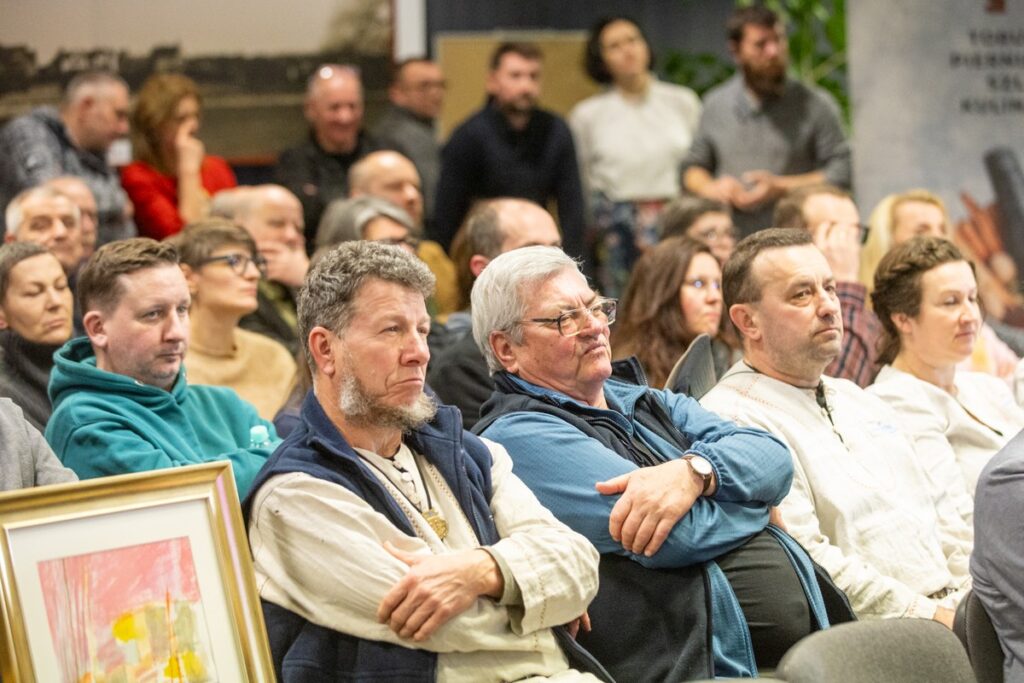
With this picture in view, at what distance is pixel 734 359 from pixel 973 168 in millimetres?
2295

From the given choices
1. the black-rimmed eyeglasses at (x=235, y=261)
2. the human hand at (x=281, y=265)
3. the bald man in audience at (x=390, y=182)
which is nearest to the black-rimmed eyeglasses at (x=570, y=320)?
the black-rimmed eyeglasses at (x=235, y=261)

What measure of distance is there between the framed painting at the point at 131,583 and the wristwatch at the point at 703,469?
95 cm

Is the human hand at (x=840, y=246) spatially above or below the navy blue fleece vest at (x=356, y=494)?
above

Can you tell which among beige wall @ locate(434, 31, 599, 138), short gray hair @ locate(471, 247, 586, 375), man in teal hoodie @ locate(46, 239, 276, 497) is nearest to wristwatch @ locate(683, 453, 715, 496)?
short gray hair @ locate(471, 247, 586, 375)

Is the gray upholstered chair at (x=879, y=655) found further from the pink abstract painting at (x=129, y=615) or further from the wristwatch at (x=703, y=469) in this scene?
the pink abstract painting at (x=129, y=615)

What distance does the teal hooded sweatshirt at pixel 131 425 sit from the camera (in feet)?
9.73

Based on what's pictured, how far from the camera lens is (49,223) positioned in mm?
4566

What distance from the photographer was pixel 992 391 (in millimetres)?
4129

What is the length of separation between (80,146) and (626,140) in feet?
8.12

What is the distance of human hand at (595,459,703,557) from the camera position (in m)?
2.80

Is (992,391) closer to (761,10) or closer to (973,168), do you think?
(973,168)

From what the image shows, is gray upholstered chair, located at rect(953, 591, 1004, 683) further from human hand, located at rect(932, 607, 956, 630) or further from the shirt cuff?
the shirt cuff

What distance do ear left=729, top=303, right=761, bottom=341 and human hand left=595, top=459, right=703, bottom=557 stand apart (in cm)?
76

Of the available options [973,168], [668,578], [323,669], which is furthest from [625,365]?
[973,168]
